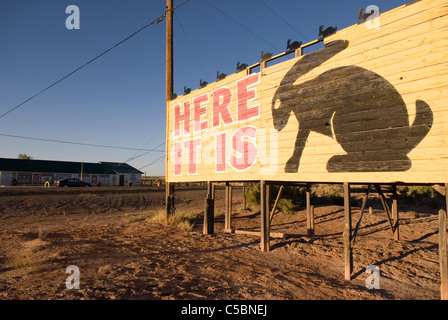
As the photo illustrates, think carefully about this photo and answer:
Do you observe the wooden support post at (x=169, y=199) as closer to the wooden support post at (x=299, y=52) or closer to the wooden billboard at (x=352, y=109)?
the wooden billboard at (x=352, y=109)

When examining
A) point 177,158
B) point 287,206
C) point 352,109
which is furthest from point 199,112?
point 287,206

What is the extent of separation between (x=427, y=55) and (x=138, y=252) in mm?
8206

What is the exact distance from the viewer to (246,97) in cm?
941

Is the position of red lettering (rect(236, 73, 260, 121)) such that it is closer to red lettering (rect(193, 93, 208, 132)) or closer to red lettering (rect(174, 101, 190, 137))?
red lettering (rect(193, 93, 208, 132))

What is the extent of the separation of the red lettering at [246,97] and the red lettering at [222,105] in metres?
0.49

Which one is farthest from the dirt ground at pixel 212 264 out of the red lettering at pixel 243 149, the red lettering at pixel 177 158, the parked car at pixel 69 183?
the parked car at pixel 69 183

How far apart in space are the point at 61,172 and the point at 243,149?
58.2 meters

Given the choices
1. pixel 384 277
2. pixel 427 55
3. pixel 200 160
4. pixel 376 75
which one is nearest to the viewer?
pixel 427 55

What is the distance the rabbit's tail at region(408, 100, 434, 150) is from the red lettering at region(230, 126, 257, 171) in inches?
173

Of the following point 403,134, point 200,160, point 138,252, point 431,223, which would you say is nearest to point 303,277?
point 403,134

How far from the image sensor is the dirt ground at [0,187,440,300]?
5.21 metres

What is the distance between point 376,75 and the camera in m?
6.12

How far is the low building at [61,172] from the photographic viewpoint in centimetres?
5134
